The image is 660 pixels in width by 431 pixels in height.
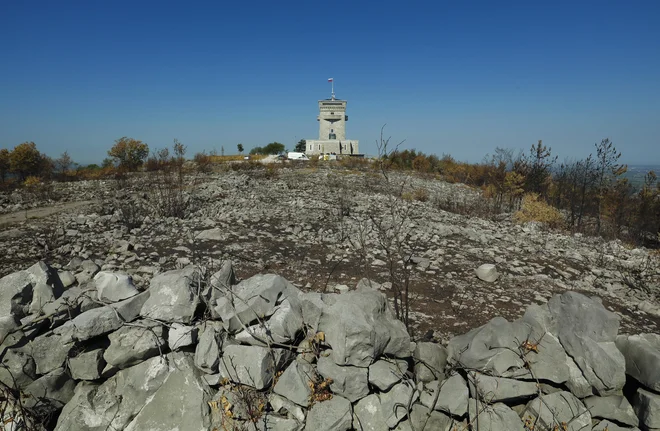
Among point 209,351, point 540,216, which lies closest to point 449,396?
point 209,351

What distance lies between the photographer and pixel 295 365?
117 inches

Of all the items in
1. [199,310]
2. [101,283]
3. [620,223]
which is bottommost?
[620,223]

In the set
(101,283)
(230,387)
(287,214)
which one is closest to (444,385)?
(230,387)

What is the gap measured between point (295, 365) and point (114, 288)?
6.49ft

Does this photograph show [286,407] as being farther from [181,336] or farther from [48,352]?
[48,352]

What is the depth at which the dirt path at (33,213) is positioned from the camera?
927cm

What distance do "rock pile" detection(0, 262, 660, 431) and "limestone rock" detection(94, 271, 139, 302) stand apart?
0.07 ft

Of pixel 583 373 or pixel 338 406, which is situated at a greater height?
pixel 583 373

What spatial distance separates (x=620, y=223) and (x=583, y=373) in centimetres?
1116

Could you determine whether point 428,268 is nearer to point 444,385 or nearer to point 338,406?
point 444,385

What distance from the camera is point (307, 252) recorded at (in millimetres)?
6543

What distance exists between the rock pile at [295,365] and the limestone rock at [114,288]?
2 cm

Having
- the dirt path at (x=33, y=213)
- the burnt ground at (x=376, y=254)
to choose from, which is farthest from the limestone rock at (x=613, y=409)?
the dirt path at (x=33, y=213)

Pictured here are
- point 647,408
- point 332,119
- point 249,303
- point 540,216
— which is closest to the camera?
point 647,408
